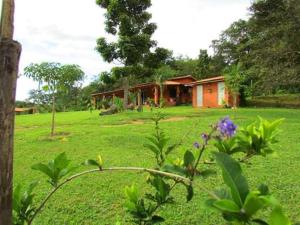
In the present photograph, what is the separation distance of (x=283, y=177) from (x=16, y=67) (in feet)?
15.1

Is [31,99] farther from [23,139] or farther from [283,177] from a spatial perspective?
[283,177]

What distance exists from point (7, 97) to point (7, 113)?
4 centimetres

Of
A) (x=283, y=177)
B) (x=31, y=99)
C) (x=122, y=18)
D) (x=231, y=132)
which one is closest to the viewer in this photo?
(x=231, y=132)

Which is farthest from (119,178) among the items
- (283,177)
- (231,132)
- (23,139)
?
(23,139)

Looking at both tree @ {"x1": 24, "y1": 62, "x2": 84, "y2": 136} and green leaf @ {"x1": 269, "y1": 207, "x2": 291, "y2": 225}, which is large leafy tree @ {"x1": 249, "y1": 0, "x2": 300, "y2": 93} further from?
green leaf @ {"x1": 269, "y1": 207, "x2": 291, "y2": 225}

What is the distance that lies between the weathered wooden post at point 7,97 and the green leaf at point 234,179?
571 millimetres

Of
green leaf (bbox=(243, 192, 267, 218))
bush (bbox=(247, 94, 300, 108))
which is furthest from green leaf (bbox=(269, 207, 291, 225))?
bush (bbox=(247, 94, 300, 108))

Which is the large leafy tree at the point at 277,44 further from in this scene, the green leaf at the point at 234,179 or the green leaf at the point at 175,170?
the green leaf at the point at 234,179

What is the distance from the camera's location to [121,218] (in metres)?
3.78

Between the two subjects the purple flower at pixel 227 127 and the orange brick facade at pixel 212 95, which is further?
the orange brick facade at pixel 212 95

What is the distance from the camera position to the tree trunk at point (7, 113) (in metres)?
1.04

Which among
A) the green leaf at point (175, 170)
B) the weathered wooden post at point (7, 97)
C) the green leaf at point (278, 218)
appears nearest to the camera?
the green leaf at point (278, 218)

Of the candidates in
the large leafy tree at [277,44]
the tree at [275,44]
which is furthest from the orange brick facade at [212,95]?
the large leafy tree at [277,44]

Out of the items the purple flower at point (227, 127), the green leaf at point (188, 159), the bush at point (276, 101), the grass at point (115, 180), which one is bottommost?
the grass at point (115, 180)
